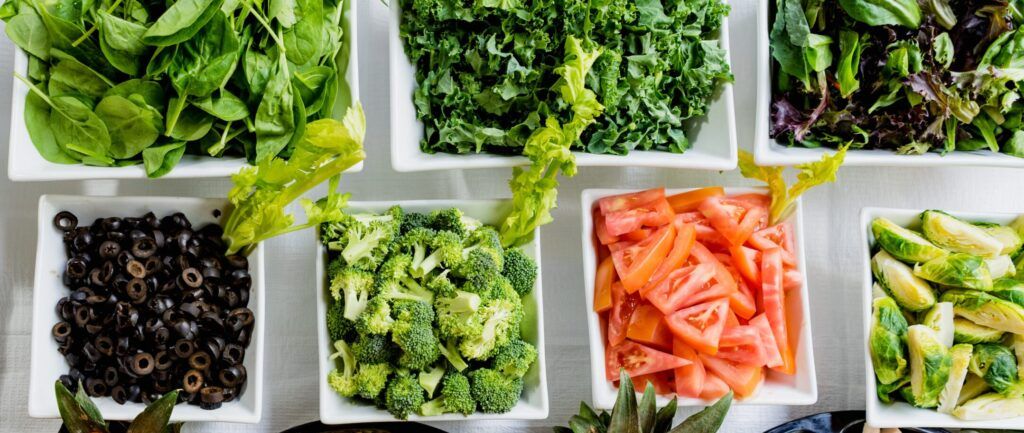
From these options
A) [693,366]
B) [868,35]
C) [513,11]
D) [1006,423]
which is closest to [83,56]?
[513,11]

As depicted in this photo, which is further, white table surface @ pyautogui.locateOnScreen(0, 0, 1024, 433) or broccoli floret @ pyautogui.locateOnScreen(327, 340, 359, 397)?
white table surface @ pyautogui.locateOnScreen(0, 0, 1024, 433)

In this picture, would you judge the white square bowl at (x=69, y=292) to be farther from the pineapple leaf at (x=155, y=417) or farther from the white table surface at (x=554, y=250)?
the white table surface at (x=554, y=250)

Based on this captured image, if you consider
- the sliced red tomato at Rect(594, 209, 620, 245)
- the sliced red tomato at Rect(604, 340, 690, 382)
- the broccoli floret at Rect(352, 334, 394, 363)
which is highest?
the sliced red tomato at Rect(594, 209, 620, 245)

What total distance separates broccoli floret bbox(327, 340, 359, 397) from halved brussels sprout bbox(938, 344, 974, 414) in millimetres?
1170

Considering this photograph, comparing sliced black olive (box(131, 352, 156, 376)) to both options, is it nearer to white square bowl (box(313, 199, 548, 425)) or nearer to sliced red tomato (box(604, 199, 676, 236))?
white square bowl (box(313, 199, 548, 425))

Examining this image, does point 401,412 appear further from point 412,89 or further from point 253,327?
point 412,89

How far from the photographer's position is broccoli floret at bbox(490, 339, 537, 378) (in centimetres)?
167

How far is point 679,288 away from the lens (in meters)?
1.70

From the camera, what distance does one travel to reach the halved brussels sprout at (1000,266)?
1.75m

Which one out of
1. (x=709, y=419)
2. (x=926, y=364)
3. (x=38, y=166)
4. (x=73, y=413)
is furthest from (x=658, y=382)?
(x=38, y=166)

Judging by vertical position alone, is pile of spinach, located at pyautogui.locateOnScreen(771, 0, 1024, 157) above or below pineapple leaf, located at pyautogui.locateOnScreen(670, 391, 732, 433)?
above

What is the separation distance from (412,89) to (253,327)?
0.57m

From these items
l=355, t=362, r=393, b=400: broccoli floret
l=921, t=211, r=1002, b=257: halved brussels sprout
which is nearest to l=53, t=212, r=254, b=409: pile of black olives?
l=355, t=362, r=393, b=400: broccoli floret

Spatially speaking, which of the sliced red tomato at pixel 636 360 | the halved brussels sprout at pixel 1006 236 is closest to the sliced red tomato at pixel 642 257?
the sliced red tomato at pixel 636 360
